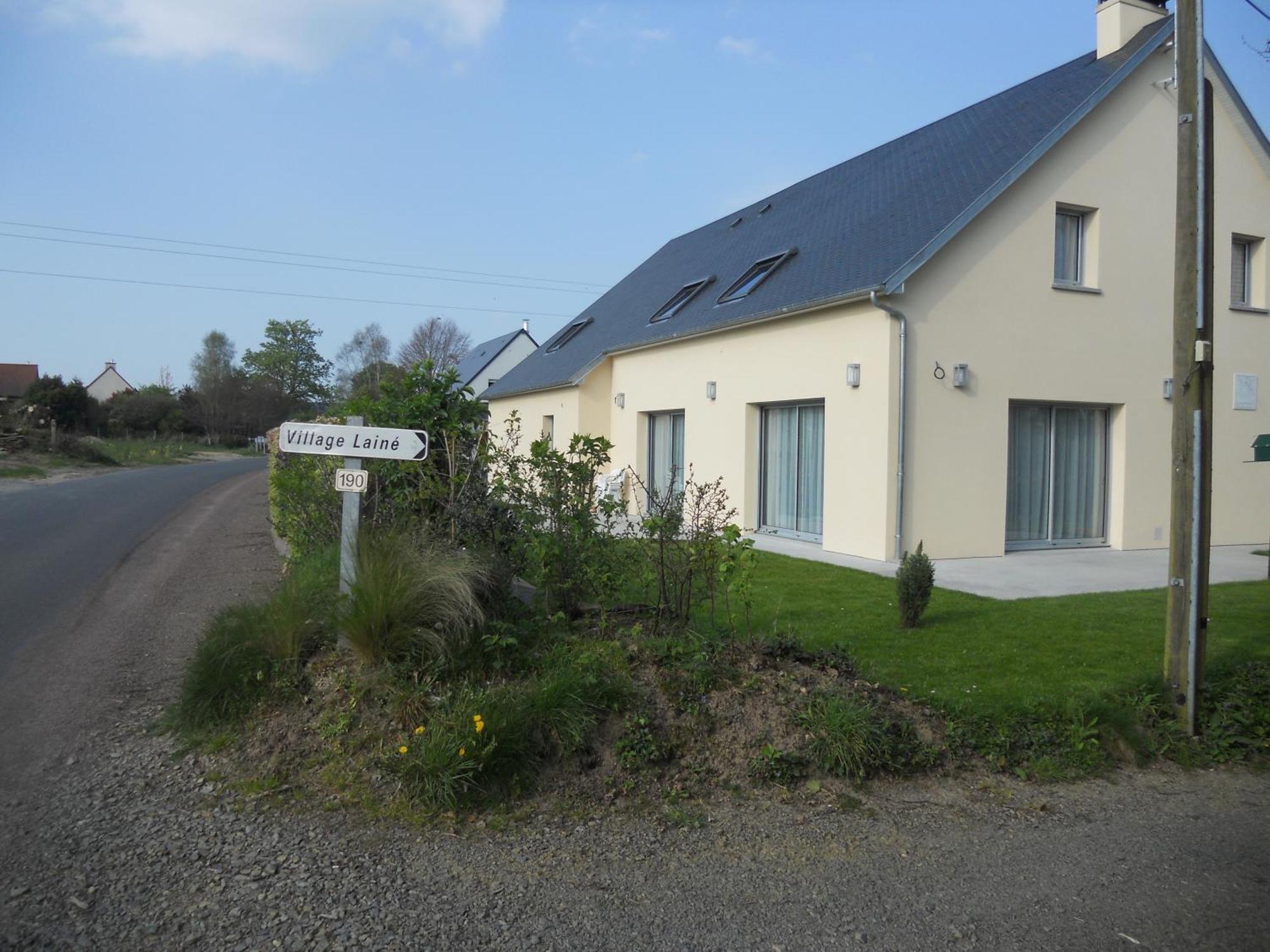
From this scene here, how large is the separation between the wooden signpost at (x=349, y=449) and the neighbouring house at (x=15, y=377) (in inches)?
2917

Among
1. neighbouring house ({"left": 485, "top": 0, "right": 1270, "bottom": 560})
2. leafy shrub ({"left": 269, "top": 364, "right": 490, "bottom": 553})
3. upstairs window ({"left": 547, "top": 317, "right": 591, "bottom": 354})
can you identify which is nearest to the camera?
leafy shrub ({"left": 269, "top": 364, "right": 490, "bottom": 553})

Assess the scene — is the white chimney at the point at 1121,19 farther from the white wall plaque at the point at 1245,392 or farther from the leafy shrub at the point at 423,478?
the leafy shrub at the point at 423,478

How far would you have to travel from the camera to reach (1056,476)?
13164 mm

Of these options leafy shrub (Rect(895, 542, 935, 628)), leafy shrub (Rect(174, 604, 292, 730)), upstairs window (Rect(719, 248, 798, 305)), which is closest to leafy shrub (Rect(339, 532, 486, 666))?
leafy shrub (Rect(174, 604, 292, 730))

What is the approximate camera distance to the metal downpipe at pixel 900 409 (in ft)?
37.6

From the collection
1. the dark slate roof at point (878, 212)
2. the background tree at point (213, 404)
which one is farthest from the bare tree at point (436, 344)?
the dark slate roof at point (878, 212)

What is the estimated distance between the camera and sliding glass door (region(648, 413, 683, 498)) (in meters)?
17.6

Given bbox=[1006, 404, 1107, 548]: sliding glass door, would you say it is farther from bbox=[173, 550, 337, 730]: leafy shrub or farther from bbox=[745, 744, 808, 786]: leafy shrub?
bbox=[173, 550, 337, 730]: leafy shrub

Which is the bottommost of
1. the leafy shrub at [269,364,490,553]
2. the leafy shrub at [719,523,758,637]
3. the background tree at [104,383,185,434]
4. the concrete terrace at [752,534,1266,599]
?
the concrete terrace at [752,534,1266,599]

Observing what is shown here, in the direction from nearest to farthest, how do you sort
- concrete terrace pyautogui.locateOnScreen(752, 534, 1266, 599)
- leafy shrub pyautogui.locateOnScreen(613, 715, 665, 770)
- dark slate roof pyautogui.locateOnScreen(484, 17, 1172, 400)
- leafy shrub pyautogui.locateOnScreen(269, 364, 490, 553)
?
1. leafy shrub pyautogui.locateOnScreen(613, 715, 665, 770)
2. leafy shrub pyautogui.locateOnScreen(269, 364, 490, 553)
3. concrete terrace pyautogui.locateOnScreen(752, 534, 1266, 599)
4. dark slate roof pyautogui.locateOnScreen(484, 17, 1172, 400)

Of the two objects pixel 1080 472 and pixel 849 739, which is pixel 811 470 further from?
pixel 849 739

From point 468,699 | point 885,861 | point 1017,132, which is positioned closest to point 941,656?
point 885,861

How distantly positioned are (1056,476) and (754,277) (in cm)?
620

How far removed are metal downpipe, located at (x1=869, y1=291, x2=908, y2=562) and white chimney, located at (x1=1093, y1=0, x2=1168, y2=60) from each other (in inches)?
259
